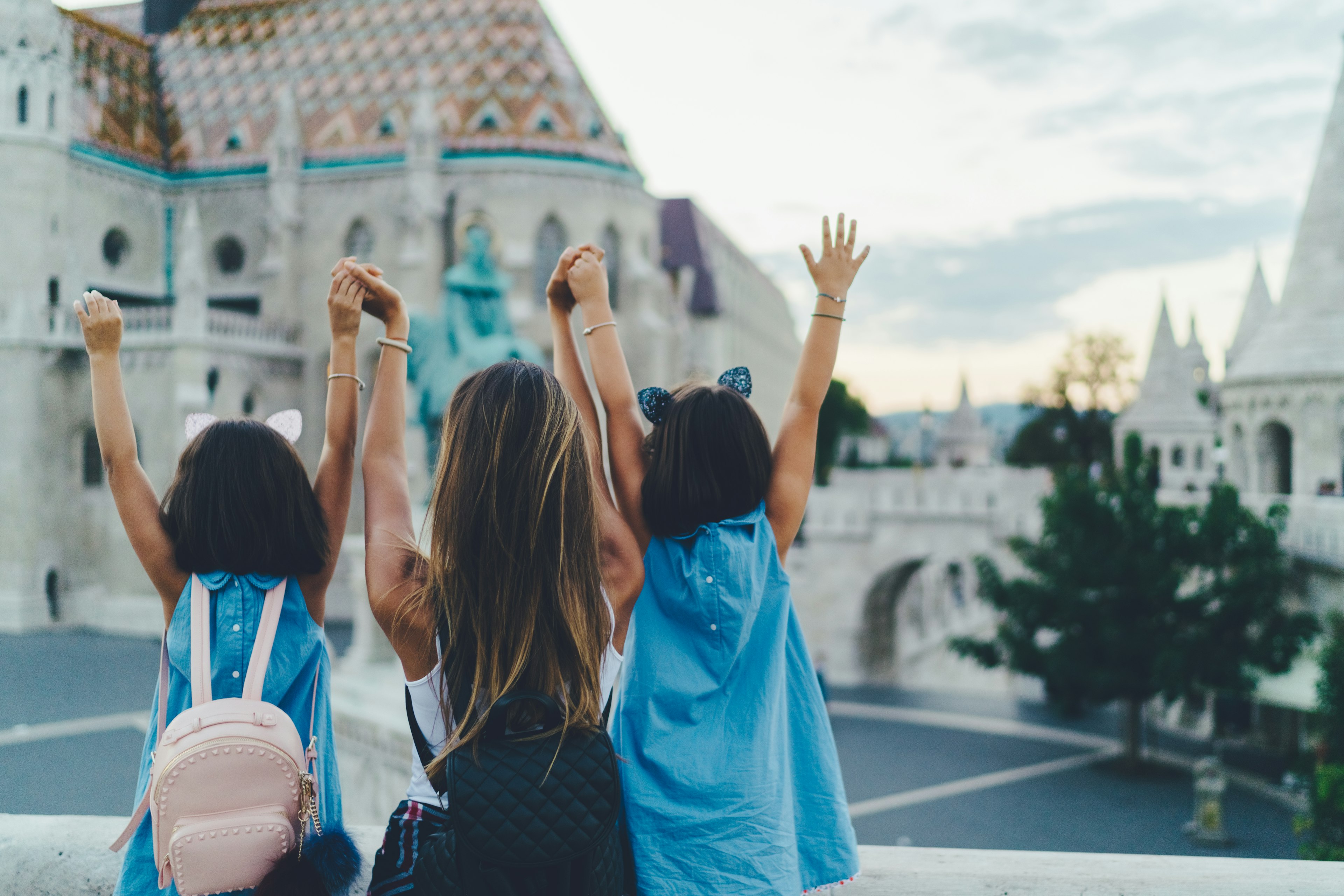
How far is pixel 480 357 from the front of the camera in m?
13.6

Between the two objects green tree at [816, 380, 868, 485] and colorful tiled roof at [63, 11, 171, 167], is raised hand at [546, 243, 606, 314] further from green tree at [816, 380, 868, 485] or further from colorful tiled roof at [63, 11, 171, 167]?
green tree at [816, 380, 868, 485]

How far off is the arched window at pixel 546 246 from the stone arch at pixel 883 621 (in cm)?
1188

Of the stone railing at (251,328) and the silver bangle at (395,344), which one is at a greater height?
the stone railing at (251,328)

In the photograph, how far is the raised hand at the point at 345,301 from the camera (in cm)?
232

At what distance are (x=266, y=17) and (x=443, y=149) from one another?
8777mm

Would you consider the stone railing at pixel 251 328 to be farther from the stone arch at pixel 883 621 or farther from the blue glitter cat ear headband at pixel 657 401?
the blue glitter cat ear headband at pixel 657 401

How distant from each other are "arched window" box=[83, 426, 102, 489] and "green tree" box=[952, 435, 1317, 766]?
17.9 m

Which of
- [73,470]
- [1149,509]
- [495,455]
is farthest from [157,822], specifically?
[73,470]

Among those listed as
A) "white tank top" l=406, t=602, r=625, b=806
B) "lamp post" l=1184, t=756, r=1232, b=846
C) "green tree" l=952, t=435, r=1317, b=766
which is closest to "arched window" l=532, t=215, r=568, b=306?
"green tree" l=952, t=435, r=1317, b=766

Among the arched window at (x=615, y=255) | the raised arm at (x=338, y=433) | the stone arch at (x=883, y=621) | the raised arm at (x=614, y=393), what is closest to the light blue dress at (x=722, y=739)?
the raised arm at (x=614, y=393)

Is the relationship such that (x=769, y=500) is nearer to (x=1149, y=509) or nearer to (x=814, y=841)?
(x=814, y=841)

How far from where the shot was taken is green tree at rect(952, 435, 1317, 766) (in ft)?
53.3

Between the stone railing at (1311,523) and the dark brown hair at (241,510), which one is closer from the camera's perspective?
the dark brown hair at (241,510)

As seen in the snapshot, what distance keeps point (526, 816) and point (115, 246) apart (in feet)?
80.4
